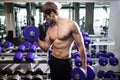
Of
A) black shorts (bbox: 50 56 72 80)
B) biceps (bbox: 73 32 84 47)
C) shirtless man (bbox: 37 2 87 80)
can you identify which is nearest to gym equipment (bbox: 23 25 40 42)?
shirtless man (bbox: 37 2 87 80)

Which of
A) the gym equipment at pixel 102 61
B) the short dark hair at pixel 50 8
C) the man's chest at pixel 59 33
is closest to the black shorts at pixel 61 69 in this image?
the man's chest at pixel 59 33

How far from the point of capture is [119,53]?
6219mm

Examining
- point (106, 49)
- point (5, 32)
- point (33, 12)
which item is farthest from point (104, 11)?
point (5, 32)

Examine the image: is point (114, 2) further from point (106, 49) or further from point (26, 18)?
point (26, 18)

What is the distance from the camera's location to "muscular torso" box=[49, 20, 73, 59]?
305 centimetres

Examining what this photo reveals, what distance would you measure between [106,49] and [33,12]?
8.63ft

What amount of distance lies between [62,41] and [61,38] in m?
0.05

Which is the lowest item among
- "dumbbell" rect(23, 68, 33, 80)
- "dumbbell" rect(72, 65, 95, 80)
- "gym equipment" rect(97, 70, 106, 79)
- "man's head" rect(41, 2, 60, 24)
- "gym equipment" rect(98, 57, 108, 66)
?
"gym equipment" rect(97, 70, 106, 79)

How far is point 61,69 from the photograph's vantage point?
3109mm

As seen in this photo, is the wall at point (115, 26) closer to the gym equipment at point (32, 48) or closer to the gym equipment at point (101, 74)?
the gym equipment at point (101, 74)

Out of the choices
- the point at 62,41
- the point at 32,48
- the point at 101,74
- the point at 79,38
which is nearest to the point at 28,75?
the point at 32,48

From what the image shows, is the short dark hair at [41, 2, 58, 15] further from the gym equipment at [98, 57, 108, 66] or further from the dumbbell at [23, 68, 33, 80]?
the gym equipment at [98, 57, 108, 66]

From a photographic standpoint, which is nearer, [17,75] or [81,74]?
[81,74]

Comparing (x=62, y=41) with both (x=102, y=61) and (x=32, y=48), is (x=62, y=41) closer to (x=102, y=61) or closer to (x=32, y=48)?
(x=102, y=61)
